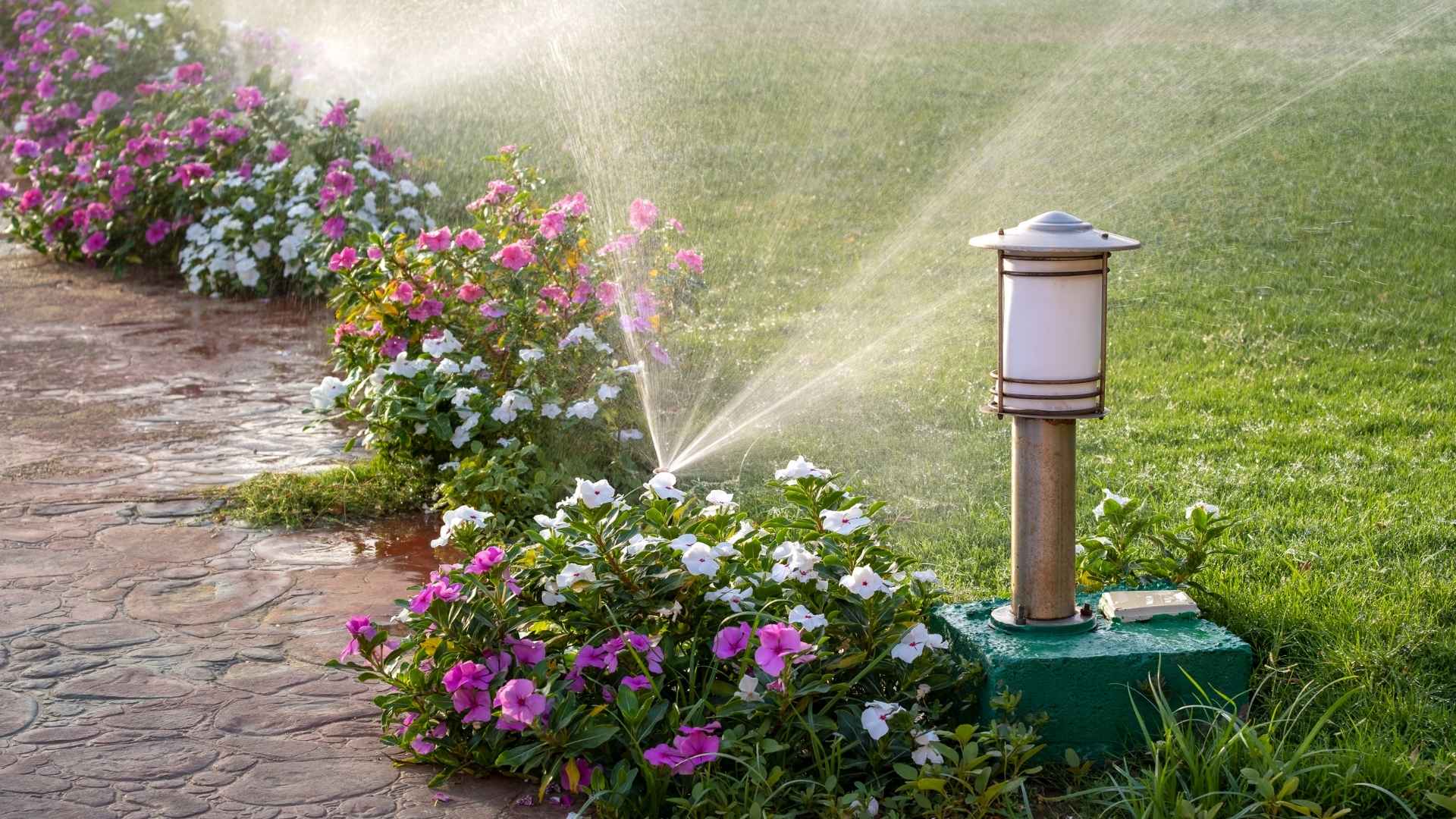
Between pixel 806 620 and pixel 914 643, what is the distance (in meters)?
0.21

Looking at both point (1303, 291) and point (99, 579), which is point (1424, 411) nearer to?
point (1303, 291)

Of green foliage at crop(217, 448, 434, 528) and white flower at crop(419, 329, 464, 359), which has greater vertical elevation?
white flower at crop(419, 329, 464, 359)

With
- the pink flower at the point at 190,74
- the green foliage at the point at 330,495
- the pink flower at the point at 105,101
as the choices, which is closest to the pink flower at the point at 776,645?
the green foliage at the point at 330,495

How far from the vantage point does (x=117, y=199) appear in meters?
7.79

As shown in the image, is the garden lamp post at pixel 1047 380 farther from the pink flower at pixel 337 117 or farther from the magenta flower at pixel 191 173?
the magenta flower at pixel 191 173

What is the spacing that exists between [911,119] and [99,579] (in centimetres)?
736

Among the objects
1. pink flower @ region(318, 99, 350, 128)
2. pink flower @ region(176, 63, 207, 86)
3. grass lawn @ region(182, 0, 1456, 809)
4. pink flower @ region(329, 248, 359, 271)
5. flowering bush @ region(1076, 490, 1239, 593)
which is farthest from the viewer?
pink flower @ region(176, 63, 207, 86)

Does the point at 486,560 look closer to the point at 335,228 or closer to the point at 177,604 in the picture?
the point at 177,604

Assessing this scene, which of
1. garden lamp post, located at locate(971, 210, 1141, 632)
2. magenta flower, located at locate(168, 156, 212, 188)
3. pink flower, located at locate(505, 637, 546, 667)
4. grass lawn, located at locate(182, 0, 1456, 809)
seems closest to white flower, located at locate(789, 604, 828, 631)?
garden lamp post, located at locate(971, 210, 1141, 632)

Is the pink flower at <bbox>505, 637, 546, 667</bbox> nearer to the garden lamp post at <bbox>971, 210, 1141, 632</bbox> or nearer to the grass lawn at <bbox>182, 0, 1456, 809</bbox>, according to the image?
the garden lamp post at <bbox>971, 210, 1141, 632</bbox>

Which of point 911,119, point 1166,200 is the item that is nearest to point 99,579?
point 1166,200

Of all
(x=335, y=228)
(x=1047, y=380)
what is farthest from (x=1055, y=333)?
(x=335, y=228)

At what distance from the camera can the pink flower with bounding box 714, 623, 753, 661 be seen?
100 inches

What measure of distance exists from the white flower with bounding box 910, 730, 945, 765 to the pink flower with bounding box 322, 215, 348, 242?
4.66 meters
